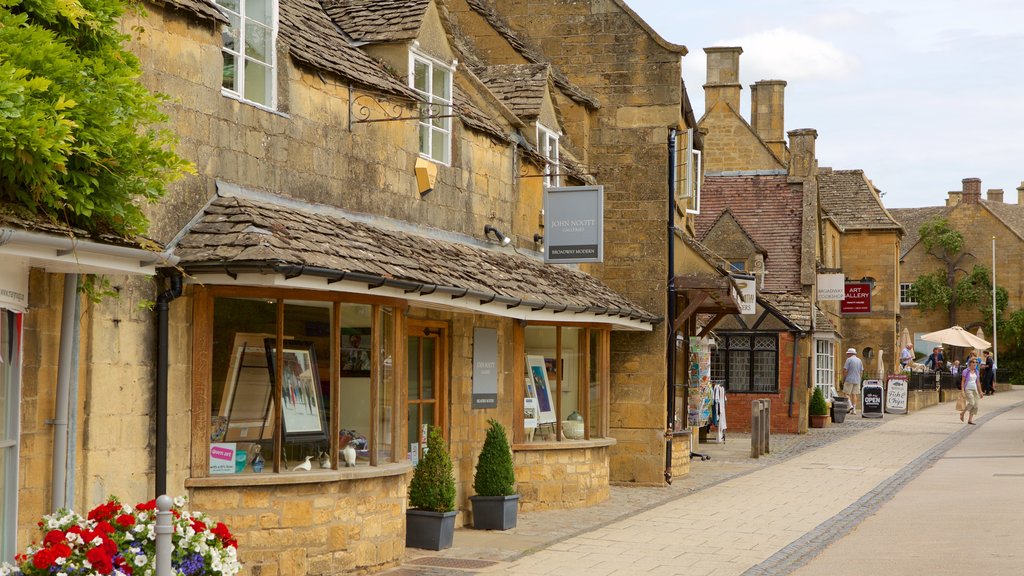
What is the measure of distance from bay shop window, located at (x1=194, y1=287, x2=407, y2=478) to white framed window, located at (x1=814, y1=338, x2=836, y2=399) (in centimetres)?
2679

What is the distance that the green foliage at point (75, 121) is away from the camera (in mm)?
7031

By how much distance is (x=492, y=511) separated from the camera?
47.1 ft

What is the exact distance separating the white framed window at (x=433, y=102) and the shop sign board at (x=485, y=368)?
214cm

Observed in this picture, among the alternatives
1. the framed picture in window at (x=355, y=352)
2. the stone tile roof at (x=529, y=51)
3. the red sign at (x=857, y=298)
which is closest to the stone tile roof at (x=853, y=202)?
the red sign at (x=857, y=298)

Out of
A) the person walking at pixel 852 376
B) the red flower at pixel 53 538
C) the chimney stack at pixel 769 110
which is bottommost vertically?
the red flower at pixel 53 538

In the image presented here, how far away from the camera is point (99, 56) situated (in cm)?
816

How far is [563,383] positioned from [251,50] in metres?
7.36

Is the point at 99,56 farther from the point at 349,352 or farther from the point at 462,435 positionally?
the point at 462,435

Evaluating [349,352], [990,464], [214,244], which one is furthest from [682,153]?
[214,244]

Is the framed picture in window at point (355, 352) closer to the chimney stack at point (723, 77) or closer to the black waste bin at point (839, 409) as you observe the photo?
the black waste bin at point (839, 409)

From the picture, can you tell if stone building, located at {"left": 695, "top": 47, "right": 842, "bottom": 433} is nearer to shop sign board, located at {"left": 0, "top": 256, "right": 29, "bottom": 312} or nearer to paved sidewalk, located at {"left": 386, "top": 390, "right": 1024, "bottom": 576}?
paved sidewalk, located at {"left": 386, "top": 390, "right": 1024, "bottom": 576}

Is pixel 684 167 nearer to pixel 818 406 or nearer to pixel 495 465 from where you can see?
pixel 495 465

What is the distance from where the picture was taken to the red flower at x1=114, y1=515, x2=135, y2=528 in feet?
24.5

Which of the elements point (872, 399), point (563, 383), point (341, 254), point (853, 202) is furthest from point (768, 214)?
point (341, 254)
